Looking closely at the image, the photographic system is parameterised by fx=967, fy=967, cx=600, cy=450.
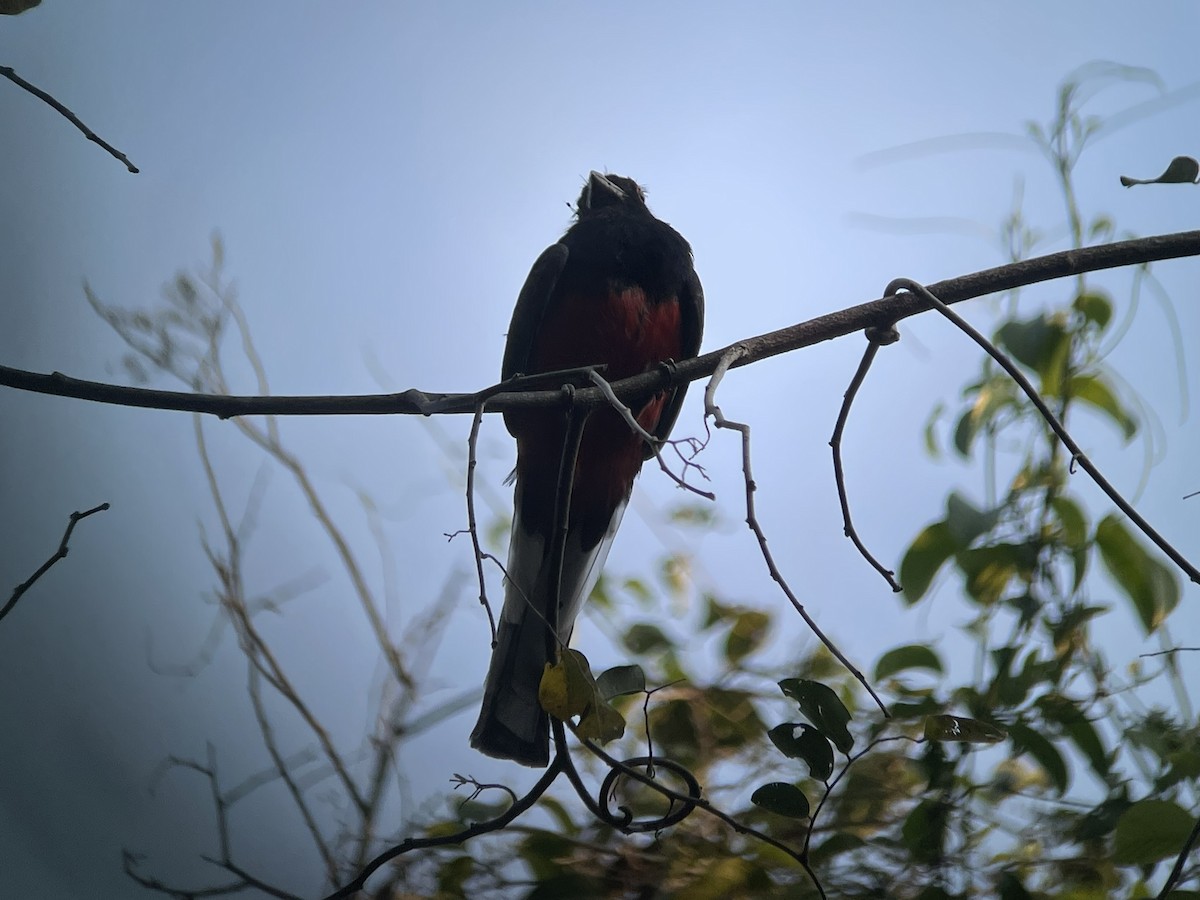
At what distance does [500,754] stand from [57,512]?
892mm

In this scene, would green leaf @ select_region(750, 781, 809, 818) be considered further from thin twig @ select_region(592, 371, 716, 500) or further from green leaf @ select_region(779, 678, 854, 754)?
thin twig @ select_region(592, 371, 716, 500)

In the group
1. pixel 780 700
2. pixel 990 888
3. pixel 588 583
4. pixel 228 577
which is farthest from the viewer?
pixel 588 583

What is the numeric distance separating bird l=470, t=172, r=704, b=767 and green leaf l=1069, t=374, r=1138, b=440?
2.57ft

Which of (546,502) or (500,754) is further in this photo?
(546,502)

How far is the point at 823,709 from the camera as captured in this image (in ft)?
3.67

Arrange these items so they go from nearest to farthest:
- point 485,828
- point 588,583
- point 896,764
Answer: point 485,828 → point 896,764 → point 588,583

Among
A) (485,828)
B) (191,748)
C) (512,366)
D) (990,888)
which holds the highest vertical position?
(512,366)

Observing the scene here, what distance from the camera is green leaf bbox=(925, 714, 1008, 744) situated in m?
1.01

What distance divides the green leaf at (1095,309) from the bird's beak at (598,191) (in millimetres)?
1141

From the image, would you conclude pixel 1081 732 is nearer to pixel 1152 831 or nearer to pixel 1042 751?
pixel 1042 751

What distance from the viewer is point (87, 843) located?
5.07ft

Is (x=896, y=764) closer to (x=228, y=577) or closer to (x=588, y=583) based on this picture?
(x=588, y=583)

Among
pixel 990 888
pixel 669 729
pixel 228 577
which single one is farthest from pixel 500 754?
pixel 990 888

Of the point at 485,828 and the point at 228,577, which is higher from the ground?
the point at 228,577
